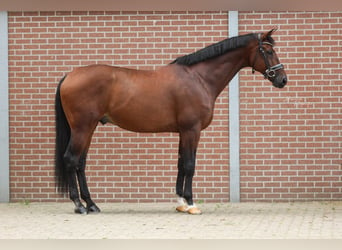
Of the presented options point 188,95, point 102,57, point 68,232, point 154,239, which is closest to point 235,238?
point 154,239

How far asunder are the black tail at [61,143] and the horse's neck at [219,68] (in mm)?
1724

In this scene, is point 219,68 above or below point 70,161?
above

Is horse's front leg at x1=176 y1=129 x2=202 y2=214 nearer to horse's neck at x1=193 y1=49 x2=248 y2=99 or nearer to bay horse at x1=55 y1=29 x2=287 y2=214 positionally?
bay horse at x1=55 y1=29 x2=287 y2=214

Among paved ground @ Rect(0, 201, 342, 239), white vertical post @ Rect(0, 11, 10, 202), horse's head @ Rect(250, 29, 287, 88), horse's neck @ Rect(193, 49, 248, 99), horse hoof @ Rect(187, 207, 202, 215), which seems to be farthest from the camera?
white vertical post @ Rect(0, 11, 10, 202)

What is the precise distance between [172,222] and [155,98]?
1649 millimetres

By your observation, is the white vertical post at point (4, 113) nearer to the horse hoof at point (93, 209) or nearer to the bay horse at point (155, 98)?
the bay horse at point (155, 98)

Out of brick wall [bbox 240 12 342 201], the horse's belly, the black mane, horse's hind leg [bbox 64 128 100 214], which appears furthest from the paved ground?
the black mane

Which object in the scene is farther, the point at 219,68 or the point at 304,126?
the point at 304,126

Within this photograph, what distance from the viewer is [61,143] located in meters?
9.69

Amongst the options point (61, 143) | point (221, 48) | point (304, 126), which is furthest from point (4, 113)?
point (304, 126)

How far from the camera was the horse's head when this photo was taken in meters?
9.45

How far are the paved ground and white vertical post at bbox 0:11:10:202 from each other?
354mm

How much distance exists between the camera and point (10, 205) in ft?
35.6

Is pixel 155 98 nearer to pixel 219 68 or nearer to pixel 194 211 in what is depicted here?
pixel 219 68
